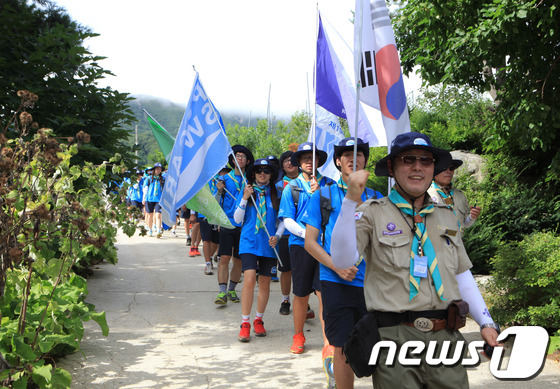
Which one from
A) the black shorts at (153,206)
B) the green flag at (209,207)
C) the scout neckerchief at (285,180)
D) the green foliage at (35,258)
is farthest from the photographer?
the black shorts at (153,206)

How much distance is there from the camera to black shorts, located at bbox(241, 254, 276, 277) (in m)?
6.46

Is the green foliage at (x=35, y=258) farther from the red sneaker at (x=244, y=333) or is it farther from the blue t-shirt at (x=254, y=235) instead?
the blue t-shirt at (x=254, y=235)

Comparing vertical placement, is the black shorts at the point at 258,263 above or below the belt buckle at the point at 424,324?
below

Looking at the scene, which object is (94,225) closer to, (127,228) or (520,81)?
(127,228)

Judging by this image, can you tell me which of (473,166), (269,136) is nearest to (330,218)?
(473,166)

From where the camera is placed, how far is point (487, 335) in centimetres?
277

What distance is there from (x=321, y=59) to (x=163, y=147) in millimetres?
2966

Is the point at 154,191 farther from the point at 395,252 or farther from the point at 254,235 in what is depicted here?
the point at 395,252

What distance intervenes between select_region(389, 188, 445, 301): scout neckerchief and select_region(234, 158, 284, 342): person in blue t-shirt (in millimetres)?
3577

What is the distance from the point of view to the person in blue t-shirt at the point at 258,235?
20.6 feet

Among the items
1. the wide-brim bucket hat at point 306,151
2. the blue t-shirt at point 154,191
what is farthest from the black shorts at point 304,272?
the blue t-shirt at point 154,191

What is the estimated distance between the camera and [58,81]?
764 cm

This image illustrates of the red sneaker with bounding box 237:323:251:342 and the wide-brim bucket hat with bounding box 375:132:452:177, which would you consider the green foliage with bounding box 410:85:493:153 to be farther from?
the wide-brim bucket hat with bounding box 375:132:452:177

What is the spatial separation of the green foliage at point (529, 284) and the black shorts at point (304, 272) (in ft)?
6.98
